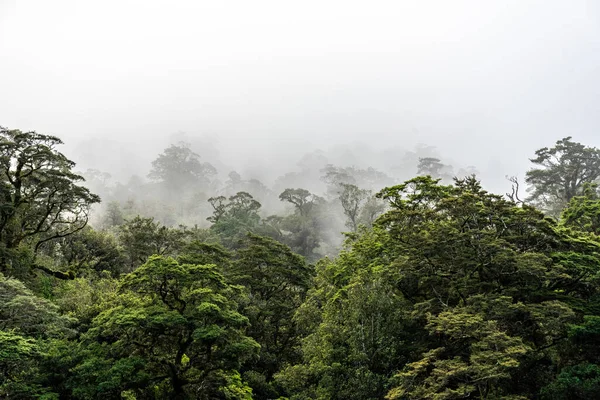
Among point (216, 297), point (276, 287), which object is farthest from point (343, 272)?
point (216, 297)

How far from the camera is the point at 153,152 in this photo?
130250mm

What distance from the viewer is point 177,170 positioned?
97875mm

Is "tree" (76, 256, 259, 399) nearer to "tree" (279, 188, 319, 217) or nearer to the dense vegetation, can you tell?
the dense vegetation

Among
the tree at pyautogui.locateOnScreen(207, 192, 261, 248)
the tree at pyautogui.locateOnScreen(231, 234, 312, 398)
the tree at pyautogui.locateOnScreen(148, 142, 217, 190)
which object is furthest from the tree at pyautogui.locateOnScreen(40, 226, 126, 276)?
the tree at pyautogui.locateOnScreen(148, 142, 217, 190)

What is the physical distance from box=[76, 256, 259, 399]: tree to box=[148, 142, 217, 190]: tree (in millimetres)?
84051

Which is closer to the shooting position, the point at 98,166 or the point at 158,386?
the point at 158,386

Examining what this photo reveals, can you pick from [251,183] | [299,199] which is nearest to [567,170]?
[299,199]

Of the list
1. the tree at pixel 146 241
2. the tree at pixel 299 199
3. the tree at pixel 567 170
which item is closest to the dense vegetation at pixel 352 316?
the tree at pixel 146 241

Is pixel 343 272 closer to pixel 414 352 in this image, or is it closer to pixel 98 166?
pixel 414 352

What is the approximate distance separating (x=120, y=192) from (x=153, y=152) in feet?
137

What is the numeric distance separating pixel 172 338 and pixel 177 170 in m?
86.7

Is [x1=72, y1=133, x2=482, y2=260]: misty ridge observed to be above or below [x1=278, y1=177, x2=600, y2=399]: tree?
above

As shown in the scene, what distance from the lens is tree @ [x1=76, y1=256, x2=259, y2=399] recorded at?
14914 millimetres

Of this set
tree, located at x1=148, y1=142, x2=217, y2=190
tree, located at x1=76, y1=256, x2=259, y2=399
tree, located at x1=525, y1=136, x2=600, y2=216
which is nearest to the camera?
tree, located at x1=76, y1=256, x2=259, y2=399
